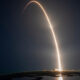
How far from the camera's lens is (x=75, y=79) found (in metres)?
45.7

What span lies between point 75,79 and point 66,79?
1.93 metres

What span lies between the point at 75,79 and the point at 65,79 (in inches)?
83.2

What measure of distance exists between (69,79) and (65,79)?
3.87 feet

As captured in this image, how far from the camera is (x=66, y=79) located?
4631 centimetres

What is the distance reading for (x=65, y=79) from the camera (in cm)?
4609

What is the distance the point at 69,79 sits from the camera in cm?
4678

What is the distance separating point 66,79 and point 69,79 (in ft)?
2.80

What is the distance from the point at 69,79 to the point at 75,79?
5.12 feet

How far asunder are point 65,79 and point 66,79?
328 millimetres
